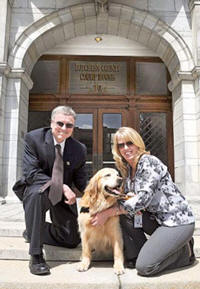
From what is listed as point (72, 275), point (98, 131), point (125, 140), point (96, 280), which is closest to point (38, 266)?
point (72, 275)

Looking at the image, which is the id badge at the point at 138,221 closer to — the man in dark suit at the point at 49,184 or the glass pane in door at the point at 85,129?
the man in dark suit at the point at 49,184

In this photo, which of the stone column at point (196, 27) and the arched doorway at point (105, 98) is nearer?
the stone column at point (196, 27)

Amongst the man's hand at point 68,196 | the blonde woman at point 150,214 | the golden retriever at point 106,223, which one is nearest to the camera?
the blonde woman at point 150,214

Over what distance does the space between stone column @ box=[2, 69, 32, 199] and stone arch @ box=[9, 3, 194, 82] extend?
397 mm

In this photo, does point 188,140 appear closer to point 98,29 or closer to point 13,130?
point 98,29

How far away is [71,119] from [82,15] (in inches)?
201

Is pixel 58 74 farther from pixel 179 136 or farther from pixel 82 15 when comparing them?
pixel 179 136

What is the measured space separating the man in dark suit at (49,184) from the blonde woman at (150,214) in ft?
1.59

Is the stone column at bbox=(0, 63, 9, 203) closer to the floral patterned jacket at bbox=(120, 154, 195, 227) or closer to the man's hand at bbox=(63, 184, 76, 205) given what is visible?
the man's hand at bbox=(63, 184, 76, 205)

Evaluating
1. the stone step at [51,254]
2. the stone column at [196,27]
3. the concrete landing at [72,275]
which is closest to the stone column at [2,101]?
the concrete landing at [72,275]

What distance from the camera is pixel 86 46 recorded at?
837 centimetres

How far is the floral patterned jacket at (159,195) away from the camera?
8.57 feet

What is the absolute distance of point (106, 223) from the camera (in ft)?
9.39

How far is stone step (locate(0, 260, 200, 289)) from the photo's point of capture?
97.5 inches
